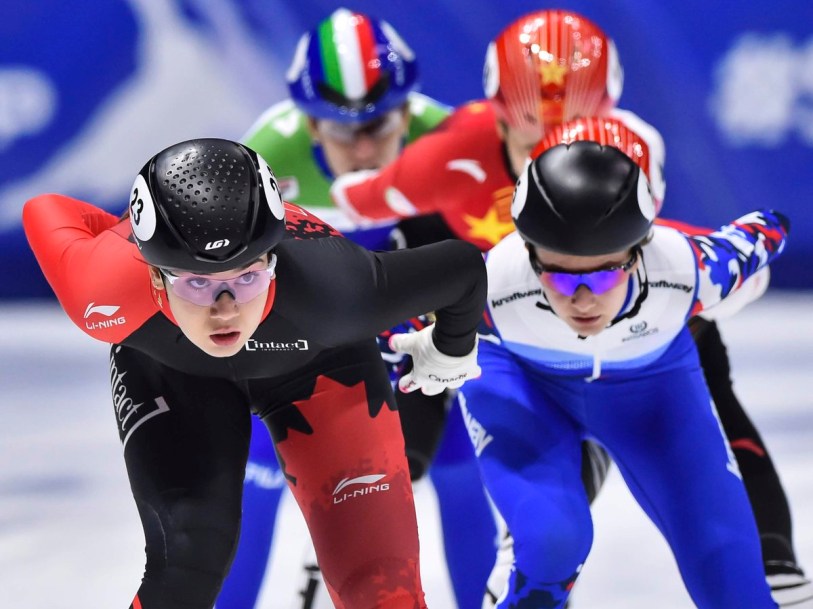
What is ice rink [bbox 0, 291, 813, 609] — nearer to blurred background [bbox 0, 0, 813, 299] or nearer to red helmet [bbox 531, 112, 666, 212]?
blurred background [bbox 0, 0, 813, 299]

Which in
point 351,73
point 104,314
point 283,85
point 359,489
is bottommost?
point 283,85

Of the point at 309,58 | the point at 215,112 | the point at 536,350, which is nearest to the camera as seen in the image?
the point at 536,350

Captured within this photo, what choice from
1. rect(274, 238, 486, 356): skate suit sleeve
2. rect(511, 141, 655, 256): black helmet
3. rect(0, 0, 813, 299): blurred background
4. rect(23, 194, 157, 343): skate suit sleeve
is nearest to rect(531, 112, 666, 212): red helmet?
rect(511, 141, 655, 256): black helmet

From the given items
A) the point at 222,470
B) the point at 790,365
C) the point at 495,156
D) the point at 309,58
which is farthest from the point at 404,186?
the point at 790,365

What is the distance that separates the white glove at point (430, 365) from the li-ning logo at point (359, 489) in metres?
0.29

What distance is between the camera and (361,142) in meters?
4.88

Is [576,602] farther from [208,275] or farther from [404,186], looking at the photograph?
[208,275]

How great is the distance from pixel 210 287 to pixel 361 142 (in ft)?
7.37

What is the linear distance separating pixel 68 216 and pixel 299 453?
30.8 inches

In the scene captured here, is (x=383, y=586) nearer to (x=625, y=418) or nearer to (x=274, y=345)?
(x=274, y=345)

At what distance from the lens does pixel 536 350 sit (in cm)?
358

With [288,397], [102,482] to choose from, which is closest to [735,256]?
[288,397]

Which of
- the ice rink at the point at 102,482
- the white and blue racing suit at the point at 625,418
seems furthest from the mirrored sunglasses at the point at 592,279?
the ice rink at the point at 102,482

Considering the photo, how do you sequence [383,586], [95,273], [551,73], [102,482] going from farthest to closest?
1. [102,482]
2. [551,73]
3. [95,273]
4. [383,586]
